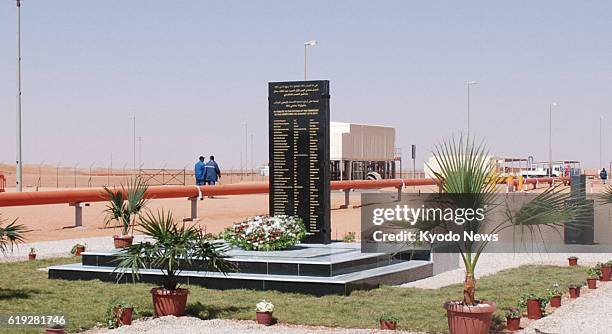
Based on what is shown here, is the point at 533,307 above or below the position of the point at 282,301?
above

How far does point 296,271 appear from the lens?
12.8 meters

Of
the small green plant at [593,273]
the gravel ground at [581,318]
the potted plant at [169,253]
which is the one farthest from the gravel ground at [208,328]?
the small green plant at [593,273]

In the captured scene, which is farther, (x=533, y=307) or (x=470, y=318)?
(x=533, y=307)

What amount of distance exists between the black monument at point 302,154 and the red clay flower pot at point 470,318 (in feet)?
24.3

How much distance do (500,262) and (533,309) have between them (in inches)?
280

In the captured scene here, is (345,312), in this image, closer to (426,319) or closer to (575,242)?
(426,319)

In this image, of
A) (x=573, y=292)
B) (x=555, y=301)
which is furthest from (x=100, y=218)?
(x=555, y=301)

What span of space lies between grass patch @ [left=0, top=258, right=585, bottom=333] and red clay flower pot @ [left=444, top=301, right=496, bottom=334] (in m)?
1.00

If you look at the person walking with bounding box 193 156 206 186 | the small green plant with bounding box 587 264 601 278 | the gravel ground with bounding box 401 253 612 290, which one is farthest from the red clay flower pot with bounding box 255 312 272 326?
the person walking with bounding box 193 156 206 186

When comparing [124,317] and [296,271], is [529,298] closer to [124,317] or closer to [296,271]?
[296,271]

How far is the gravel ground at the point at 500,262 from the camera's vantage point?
14.1 metres

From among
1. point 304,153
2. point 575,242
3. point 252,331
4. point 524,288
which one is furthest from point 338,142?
point 252,331

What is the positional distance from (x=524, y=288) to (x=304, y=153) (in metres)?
4.88

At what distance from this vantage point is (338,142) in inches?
2026
